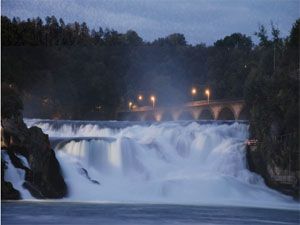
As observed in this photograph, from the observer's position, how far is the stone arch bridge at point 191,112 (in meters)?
26.6

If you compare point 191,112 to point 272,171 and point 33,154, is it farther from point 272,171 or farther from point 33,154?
point 33,154

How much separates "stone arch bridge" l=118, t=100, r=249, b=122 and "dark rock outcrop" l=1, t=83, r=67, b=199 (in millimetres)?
12656

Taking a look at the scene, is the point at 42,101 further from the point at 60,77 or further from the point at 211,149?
the point at 211,149

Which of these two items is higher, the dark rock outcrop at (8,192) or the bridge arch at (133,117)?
the bridge arch at (133,117)

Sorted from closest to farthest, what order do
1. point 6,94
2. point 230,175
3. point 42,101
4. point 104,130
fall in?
1. point 6,94
2. point 230,175
3. point 104,130
4. point 42,101

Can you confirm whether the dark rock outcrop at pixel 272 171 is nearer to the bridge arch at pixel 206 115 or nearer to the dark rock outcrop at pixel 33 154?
the dark rock outcrop at pixel 33 154

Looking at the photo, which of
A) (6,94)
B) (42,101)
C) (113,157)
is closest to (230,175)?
(113,157)

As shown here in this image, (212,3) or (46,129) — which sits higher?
(212,3)

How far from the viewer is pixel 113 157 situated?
15.5 metres

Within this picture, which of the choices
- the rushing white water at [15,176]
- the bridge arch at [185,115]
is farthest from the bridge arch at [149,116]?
the rushing white water at [15,176]

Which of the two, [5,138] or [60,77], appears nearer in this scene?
[5,138]

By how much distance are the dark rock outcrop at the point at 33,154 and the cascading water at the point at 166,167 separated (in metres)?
0.37

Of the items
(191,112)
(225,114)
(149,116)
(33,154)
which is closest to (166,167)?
(33,154)

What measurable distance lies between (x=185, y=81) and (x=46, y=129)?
1568 cm
